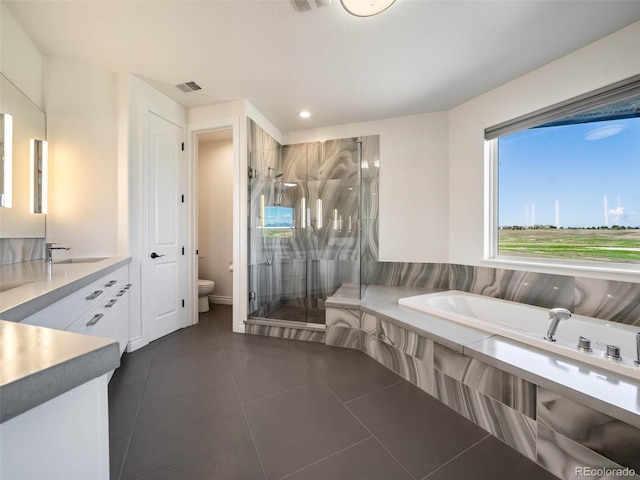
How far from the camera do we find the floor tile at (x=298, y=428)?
1296mm

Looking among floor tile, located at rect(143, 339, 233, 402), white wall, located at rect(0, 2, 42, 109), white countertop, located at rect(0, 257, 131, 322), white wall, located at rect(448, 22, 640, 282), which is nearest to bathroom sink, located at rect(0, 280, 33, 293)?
white countertop, located at rect(0, 257, 131, 322)

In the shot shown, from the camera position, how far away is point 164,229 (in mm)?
2781

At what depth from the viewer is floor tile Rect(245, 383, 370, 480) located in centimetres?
130

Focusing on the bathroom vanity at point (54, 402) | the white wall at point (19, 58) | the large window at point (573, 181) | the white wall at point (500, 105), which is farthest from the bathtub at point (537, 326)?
the white wall at point (19, 58)

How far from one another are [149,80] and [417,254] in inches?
133

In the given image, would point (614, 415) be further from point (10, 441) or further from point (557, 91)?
point (557, 91)

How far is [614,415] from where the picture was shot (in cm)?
102

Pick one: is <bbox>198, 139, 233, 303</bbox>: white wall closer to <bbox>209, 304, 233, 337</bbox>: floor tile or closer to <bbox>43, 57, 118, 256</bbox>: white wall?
<bbox>209, 304, 233, 337</bbox>: floor tile

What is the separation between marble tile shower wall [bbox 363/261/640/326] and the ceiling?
1813 millimetres

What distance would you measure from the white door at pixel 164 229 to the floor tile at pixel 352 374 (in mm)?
1715

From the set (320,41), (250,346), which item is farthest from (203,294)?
(320,41)

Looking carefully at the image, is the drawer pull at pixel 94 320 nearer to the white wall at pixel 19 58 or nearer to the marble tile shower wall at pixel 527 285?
the white wall at pixel 19 58

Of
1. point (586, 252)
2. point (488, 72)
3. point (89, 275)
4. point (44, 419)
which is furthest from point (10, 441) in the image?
point (488, 72)

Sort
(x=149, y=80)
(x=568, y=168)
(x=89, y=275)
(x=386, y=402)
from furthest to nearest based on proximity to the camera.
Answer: (x=149, y=80)
(x=568, y=168)
(x=386, y=402)
(x=89, y=275)
